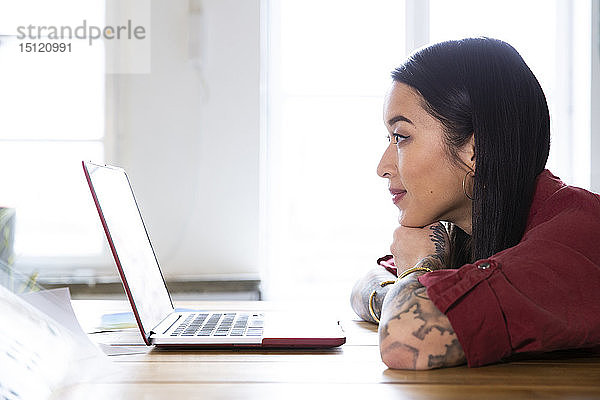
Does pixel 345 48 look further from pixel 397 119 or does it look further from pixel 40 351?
pixel 40 351

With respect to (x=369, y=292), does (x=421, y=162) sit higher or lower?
higher

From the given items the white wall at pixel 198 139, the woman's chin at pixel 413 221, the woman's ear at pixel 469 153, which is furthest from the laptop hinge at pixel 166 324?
the white wall at pixel 198 139

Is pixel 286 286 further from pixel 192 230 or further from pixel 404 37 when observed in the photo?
pixel 404 37

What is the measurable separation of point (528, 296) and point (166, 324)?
58 centimetres

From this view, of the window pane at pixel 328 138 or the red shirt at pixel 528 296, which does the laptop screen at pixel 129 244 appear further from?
the window pane at pixel 328 138

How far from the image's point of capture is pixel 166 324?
1.14 meters

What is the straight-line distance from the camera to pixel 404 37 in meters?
2.70

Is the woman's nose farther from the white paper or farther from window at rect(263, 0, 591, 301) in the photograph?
window at rect(263, 0, 591, 301)

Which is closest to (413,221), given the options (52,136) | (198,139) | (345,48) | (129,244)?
(129,244)

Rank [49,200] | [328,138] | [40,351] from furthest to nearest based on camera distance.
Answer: [328,138] < [49,200] < [40,351]

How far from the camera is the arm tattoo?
0.85 meters

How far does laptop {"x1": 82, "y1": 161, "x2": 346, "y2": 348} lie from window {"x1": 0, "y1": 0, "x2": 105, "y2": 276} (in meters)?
1.28

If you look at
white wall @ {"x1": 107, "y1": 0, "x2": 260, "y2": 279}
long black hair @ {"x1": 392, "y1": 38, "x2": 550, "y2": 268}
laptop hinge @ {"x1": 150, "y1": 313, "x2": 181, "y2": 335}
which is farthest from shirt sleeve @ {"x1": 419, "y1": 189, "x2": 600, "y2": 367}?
white wall @ {"x1": 107, "y1": 0, "x2": 260, "y2": 279}

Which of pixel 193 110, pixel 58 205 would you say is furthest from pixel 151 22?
pixel 58 205
